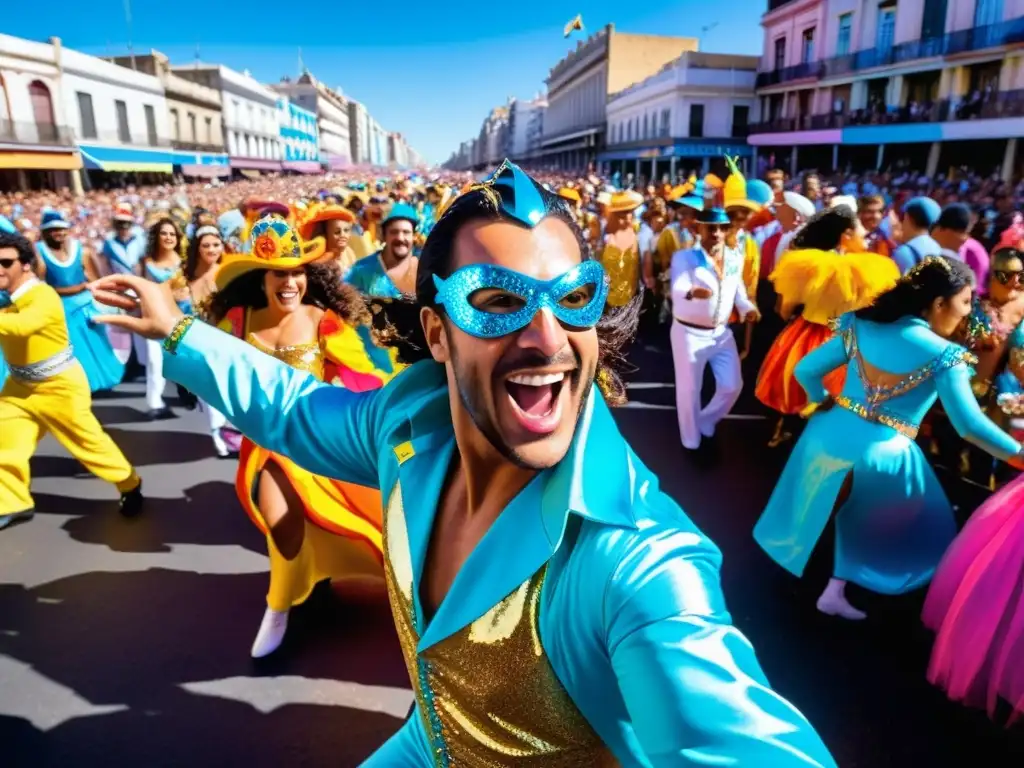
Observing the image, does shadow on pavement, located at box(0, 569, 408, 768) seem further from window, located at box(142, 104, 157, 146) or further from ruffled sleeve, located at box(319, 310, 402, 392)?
window, located at box(142, 104, 157, 146)

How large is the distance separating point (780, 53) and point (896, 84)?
1166 cm

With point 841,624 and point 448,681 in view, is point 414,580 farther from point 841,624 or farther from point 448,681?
point 841,624

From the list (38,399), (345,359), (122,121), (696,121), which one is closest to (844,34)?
(696,121)

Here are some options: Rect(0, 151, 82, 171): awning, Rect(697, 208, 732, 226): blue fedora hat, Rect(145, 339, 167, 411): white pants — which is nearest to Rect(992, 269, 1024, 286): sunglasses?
Rect(697, 208, 732, 226): blue fedora hat

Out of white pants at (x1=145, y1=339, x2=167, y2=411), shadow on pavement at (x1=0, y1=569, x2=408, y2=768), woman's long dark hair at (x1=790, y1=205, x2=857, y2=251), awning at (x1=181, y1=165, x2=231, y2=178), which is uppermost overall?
awning at (x1=181, y1=165, x2=231, y2=178)

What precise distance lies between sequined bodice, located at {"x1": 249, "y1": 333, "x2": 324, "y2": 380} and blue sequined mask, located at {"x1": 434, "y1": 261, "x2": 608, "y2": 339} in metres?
2.53

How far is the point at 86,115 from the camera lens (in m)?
37.0

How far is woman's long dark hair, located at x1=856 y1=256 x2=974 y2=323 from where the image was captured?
3160 mm

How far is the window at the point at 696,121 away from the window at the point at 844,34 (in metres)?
11.2

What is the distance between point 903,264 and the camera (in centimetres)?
573

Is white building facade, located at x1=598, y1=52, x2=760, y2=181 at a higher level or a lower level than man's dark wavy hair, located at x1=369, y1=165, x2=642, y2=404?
higher

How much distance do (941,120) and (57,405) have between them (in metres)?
27.5

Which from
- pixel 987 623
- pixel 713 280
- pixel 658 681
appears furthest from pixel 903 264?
pixel 658 681

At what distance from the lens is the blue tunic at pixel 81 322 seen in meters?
6.65
